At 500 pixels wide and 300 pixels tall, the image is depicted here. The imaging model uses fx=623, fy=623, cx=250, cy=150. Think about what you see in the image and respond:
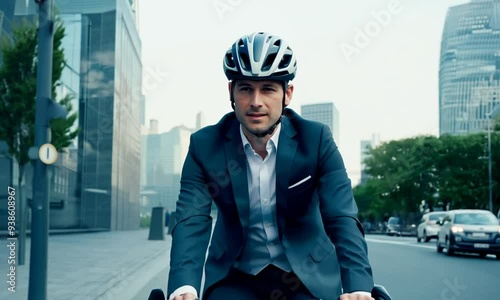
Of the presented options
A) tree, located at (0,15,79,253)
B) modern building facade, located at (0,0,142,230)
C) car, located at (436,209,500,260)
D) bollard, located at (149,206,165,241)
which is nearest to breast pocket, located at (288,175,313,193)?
tree, located at (0,15,79,253)

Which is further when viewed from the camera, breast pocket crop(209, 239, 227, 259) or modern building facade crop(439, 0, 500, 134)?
modern building facade crop(439, 0, 500, 134)

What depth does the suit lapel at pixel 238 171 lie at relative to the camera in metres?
2.57

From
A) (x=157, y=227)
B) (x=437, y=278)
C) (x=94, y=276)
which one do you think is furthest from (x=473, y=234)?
(x=157, y=227)

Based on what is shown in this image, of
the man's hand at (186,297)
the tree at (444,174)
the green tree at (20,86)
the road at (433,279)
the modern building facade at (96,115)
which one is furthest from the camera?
the tree at (444,174)

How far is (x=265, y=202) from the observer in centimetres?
260

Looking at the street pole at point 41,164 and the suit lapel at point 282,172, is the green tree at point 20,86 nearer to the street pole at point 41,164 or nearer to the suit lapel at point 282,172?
the street pole at point 41,164

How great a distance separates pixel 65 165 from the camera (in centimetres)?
3020

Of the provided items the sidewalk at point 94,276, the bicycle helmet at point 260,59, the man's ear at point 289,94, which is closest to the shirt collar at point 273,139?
the man's ear at point 289,94

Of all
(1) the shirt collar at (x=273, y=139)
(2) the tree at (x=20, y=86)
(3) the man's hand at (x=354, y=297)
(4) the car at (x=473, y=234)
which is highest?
(2) the tree at (x=20, y=86)

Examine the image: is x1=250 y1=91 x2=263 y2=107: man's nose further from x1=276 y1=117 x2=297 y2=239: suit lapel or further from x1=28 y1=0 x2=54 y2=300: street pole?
x1=28 y1=0 x2=54 y2=300: street pole

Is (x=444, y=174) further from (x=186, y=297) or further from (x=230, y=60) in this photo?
(x=186, y=297)

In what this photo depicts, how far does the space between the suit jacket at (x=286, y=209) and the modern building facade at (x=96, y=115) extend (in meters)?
26.6

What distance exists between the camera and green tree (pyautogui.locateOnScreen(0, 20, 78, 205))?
600 inches

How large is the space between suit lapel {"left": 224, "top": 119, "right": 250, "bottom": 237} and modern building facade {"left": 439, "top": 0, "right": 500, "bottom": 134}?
123 meters
